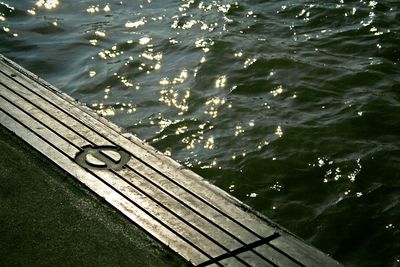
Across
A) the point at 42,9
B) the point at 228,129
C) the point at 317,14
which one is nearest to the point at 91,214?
the point at 228,129

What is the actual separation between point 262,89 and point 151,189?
2718 millimetres

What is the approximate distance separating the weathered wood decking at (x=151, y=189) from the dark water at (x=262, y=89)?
747 millimetres

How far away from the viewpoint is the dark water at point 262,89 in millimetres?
4555

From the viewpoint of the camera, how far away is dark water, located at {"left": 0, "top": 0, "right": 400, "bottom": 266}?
4.55 meters

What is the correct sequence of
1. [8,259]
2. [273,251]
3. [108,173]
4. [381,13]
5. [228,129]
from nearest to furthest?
[8,259], [273,251], [108,173], [228,129], [381,13]

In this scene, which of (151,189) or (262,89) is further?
(262,89)

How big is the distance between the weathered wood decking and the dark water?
75 cm

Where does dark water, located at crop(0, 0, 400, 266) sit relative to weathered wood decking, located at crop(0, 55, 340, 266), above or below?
below

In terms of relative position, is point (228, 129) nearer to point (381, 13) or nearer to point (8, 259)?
point (8, 259)

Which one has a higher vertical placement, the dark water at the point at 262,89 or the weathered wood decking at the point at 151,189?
the weathered wood decking at the point at 151,189

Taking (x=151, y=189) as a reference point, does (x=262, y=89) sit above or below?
below

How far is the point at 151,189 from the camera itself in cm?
387

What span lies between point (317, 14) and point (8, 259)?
19.2 ft

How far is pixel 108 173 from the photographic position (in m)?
4.02
